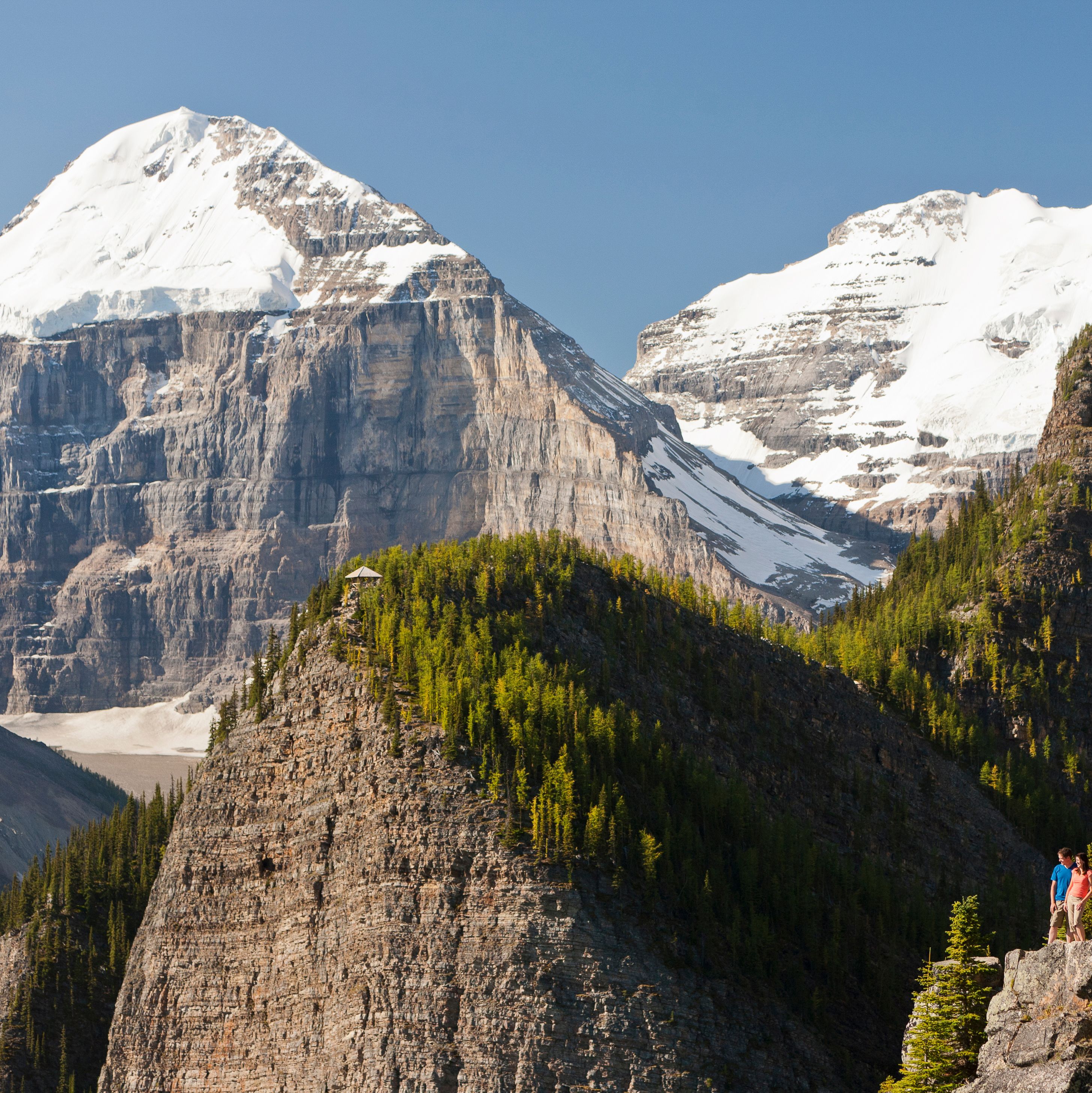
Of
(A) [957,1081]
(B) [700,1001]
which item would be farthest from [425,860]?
(A) [957,1081]

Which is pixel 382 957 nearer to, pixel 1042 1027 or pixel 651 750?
pixel 651 750

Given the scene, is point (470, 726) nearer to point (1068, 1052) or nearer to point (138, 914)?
point (1068, 1052)

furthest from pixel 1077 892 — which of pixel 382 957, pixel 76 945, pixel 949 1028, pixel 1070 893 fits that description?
pixel 76 945

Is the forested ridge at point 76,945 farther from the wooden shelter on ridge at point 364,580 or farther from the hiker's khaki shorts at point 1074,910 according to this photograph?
the hiker's khaki shorts at point 1074,910

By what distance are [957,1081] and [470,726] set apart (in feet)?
117

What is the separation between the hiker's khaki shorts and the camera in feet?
198

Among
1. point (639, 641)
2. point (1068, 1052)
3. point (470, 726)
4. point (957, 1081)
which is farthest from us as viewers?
point (639, 641)

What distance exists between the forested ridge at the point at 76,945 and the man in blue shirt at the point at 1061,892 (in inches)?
3724

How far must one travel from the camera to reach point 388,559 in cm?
12488

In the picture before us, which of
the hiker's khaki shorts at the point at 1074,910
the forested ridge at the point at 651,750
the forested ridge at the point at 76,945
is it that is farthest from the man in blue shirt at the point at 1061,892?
the forested ridge at the point at 76,945

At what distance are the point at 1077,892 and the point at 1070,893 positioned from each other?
1.62ft

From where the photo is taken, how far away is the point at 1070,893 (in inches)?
2386

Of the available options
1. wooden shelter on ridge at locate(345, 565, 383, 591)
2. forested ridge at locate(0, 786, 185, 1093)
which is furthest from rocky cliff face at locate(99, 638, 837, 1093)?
forested ridge at locate(0, 786, 185, 1093)

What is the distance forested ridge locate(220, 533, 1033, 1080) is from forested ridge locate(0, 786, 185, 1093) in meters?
43.2
